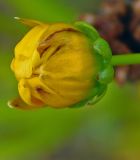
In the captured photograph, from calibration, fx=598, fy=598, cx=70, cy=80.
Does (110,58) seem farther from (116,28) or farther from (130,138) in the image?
(130,138)

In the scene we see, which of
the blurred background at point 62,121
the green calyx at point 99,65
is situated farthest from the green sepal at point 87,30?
the blurred background at point 62,121

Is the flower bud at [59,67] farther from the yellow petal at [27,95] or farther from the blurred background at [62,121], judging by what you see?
the blurred background at [62,121]

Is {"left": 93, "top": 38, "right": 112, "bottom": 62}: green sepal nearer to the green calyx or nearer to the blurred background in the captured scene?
the green calyx

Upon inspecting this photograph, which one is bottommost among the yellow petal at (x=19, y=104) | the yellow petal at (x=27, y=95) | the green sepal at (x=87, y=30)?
the yellow petal at (x=19, y=104)

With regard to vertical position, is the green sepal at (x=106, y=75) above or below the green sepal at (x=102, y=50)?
below

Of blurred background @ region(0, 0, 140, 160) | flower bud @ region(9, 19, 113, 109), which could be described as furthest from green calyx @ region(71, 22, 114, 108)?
blurred background @ region(0, 0, 140, 160)

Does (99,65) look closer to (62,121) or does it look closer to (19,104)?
(19,104)
